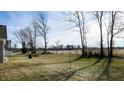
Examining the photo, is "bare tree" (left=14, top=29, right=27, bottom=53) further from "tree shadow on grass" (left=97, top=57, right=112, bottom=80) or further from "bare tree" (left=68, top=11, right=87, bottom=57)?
"tree shadow on grass" (left=97, top=57, right=112, bottom=80)

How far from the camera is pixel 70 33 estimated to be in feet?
26.6

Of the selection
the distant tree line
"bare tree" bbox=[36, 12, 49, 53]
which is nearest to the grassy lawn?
the distant tree line

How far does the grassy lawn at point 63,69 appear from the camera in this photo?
761 centimetres

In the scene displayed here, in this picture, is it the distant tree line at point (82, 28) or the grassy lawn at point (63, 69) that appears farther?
the distant tree line at point (82, 28)

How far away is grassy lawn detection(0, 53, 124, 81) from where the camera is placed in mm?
7605

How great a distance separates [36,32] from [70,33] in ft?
4.20

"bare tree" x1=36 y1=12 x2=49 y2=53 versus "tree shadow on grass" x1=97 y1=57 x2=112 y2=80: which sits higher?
"bare tree" x1=36 y1=12 x2=49 y2=53

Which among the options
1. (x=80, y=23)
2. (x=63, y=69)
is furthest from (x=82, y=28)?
(x=63, y=69)

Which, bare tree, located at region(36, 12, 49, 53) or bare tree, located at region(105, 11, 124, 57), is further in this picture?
bare tree, located at region(105, 11, 124, 57)

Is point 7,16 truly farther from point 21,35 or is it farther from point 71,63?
point 71,63

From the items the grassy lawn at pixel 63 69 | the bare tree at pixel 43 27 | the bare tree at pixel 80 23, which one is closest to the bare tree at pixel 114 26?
the grassy lawn at pixel 63 69

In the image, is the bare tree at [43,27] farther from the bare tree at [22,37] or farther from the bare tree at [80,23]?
the bare tree at [80,23]

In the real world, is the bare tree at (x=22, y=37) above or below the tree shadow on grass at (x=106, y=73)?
above
